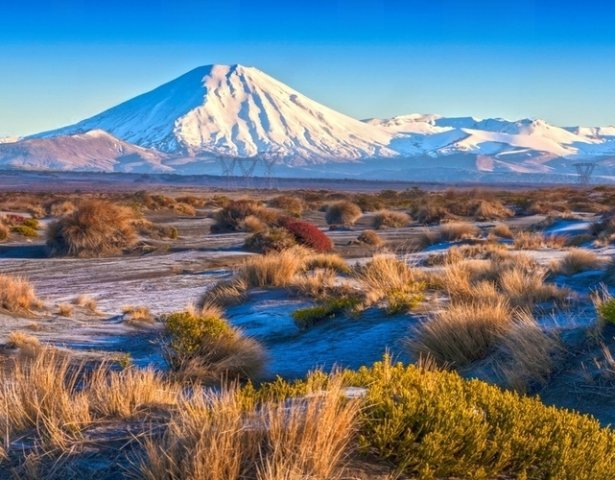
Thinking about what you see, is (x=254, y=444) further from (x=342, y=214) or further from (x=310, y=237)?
(x=342, y=214)

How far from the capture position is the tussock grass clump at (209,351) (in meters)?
9.76

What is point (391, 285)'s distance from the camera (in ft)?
47.8

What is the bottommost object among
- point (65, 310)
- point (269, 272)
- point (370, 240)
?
point (370, 240)

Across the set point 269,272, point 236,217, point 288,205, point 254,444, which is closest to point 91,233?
point 236,217

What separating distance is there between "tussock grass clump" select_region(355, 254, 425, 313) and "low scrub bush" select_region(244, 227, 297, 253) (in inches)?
309

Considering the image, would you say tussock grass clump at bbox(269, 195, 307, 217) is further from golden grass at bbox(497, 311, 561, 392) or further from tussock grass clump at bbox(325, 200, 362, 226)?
golden grass at bbox(497, 311, 561, 392)

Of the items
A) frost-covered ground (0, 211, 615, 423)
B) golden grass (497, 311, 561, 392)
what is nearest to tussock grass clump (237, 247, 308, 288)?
frost-covered ground (0, 211, 615, 423)

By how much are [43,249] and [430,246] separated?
42.1 ft

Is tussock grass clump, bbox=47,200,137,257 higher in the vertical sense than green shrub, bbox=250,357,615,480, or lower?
lower

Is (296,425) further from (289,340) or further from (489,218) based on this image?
(489,218)

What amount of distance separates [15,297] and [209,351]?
21.5ft

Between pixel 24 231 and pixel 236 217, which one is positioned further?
pixel 236 217

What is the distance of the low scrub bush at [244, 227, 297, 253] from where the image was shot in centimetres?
2530

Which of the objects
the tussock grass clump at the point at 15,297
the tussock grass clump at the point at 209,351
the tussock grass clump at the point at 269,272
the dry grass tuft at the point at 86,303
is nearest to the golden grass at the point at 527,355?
the tussock grass clump at the point at 209,351
